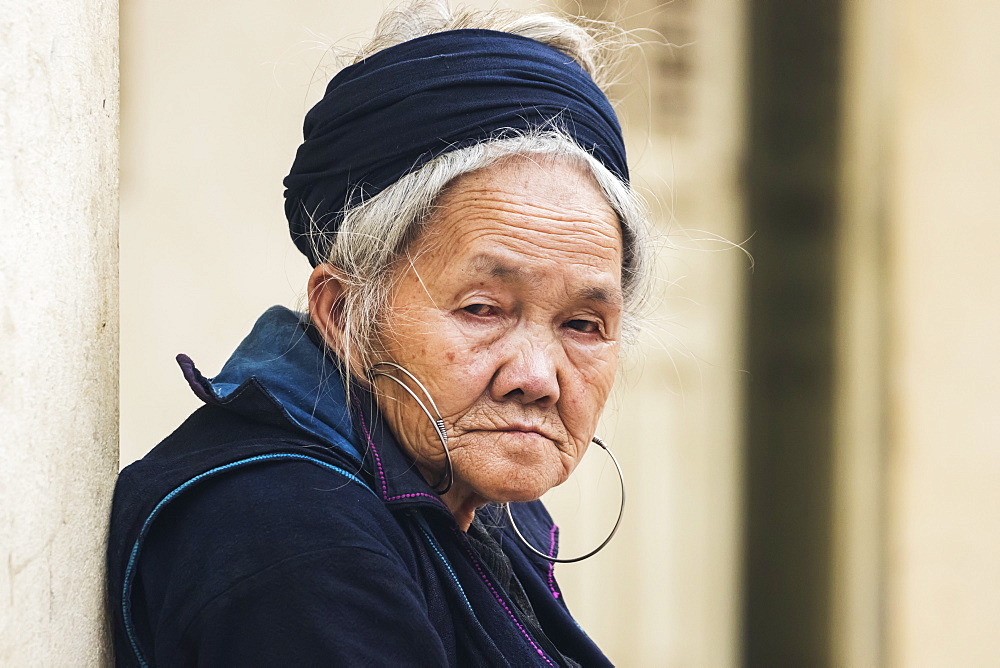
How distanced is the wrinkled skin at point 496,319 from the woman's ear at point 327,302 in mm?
105

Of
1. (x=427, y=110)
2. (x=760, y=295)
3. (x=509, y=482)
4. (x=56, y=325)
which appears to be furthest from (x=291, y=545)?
(x=760, y=295)

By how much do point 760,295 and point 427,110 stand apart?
292 centimetres

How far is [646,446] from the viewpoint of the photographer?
164 inches

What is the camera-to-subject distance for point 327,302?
1.61 m

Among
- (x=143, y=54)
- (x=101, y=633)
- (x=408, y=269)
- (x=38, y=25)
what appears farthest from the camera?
(x=143, y=54)

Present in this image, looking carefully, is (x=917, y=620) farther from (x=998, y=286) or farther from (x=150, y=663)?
(x=150, y=663)

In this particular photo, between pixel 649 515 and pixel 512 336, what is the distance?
9.38 ft

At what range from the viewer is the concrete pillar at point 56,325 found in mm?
973

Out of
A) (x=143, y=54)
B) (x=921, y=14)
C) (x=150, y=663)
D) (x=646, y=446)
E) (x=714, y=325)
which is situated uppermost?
(x=921, y=14)

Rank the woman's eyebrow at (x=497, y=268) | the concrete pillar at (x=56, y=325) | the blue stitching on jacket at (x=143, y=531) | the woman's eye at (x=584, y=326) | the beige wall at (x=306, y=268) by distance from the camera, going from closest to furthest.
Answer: the concrete pillar at (x=56, y=325) → the blue stitching on jacket at (x=143, y=531) → the woman's eyebrow at (x=497, y=268) → the woman's eye at (x=584, y=326) → the beige wall at (x=306, y=268)

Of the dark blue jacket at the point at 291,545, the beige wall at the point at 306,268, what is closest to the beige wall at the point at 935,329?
the beige wall at the point at 306,268

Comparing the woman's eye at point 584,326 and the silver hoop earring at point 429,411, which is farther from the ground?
the woman's eye at point 584,326

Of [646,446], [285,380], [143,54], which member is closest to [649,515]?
[646,446]

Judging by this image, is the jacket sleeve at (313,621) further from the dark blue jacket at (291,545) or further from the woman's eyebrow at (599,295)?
the woman's eyebrow at (599,295)
